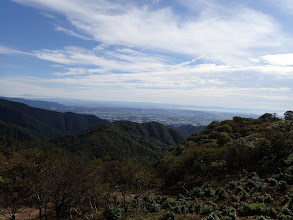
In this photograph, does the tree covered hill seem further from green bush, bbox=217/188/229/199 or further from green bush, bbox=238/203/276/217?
green bush, bbox=238/203/276/217

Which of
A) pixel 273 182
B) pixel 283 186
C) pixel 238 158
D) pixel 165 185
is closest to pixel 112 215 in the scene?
pixel 283 186

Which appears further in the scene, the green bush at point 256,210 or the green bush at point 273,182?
the green bush at point 273,182

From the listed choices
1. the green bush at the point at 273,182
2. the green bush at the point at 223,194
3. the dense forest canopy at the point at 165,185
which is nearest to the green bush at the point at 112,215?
the dense forest canopy at the point at 165,185

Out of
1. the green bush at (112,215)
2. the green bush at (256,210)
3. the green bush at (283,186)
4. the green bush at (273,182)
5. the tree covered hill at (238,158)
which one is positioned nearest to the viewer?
the green bush at (256,210)

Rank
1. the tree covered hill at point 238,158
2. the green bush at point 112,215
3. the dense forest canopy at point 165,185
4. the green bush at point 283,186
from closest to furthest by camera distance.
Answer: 1. the dense forest canopy at point 165,185
2. the green bush at point 112,215
3. the green bush at point 283,186
4. the tree covered hill at point 238,158

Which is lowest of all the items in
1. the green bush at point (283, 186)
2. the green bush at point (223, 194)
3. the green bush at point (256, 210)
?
the green bush at point (223, 194)

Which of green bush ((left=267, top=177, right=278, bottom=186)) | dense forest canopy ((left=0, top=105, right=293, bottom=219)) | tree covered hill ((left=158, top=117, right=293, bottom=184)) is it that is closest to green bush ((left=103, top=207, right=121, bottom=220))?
dense forest canopy ((left=0, top=105, right=293, bottom=219))

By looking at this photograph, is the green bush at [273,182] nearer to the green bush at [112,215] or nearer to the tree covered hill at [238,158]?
the tree covered hill at [238,158]

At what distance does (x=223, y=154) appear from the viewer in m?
31.1

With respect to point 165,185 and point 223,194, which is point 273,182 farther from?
point 165,185

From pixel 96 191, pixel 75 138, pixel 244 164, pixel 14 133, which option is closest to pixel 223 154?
pixel 244 164

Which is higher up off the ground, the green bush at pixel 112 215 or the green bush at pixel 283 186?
the green bush at pixel 283 186

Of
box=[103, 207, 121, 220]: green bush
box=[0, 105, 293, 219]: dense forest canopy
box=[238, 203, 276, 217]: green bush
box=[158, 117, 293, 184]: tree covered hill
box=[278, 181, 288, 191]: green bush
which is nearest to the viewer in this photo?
box=[238, 203, 276, 217]: green bush

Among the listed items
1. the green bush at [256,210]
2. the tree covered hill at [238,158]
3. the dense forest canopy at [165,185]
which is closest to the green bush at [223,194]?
the dense forest canopy at [165,185]
